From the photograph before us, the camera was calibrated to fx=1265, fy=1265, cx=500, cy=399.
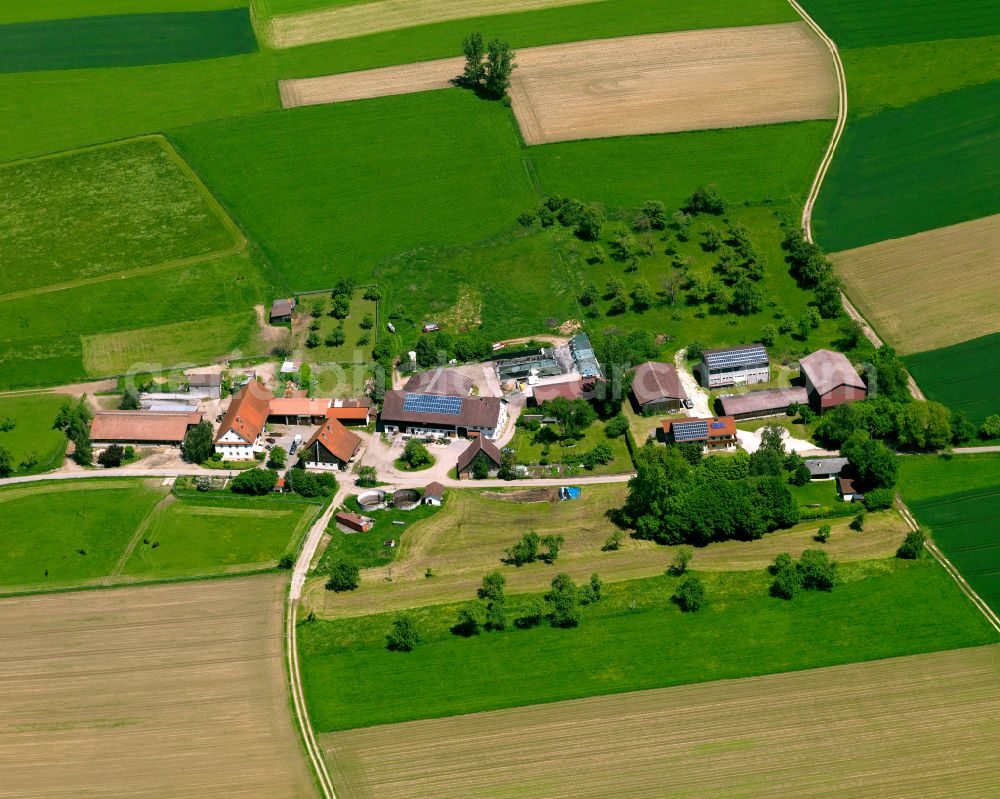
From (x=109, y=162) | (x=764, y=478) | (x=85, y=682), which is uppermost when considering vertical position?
(x=109, y=162)

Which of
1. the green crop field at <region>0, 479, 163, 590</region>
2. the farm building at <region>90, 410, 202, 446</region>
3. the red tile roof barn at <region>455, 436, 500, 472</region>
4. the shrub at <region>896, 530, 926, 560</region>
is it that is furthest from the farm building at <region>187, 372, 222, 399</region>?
the shrub at <region>896, 530, 926, 560</region>

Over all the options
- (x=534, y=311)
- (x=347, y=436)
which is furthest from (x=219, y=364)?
(x=534, y=311)

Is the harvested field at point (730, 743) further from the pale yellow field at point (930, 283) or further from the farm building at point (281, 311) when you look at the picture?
the farm building at point (281, 311)

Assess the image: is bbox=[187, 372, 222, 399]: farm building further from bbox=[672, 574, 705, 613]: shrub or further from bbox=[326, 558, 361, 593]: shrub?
bbox=[672, 574, 705, 613]: shrub

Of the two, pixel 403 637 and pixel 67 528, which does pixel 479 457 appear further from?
pixel 67 528

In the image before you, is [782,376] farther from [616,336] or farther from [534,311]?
[534,311]

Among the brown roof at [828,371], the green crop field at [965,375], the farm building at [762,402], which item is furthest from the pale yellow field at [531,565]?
the green crop field at [965,375]
